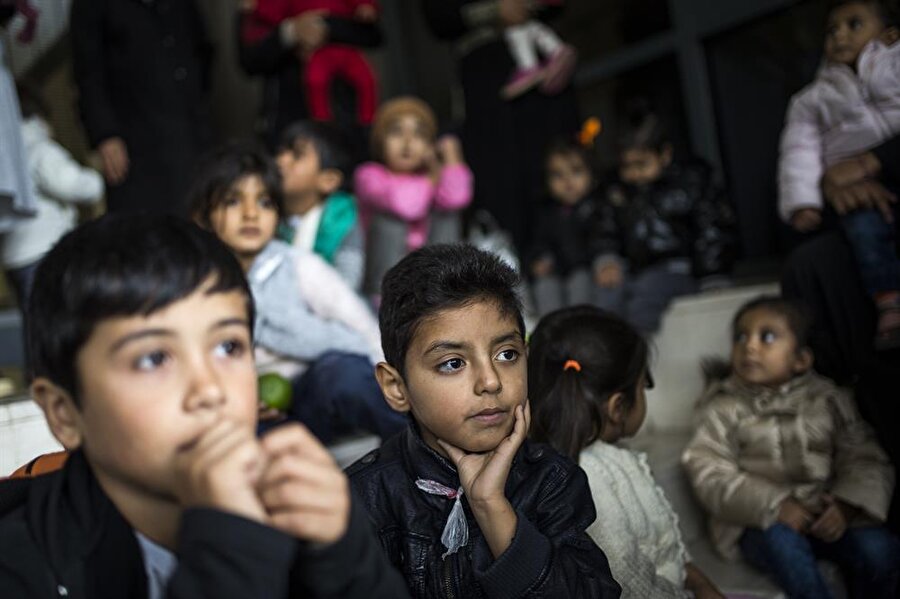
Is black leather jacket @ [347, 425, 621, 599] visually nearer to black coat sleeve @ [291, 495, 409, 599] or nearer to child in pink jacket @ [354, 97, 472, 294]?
black coat sleeve @ [291, 495, 409, 599]

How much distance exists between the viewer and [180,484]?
32.9 inches

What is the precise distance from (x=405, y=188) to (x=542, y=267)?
0.75 m

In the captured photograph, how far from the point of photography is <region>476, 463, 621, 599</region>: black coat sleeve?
1218 mm

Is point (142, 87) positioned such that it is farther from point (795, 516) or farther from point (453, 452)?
point (795, 516)

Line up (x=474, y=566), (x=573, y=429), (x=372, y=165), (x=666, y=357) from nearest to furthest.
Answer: (x=474, y=566) → (x=573, y=429) → (x=666, y=357) → (x=372, y=165)

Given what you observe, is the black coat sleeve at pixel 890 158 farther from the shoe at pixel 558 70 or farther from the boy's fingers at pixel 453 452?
the shoe at pixel 558 70

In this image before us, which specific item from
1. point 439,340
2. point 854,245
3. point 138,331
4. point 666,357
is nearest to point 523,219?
point 666,357

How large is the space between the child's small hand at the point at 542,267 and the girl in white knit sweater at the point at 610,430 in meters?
1.84

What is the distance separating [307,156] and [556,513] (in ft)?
7.27

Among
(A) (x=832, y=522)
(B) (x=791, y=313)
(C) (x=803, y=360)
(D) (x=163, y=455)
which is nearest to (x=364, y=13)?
(B) (x=791, y=313)

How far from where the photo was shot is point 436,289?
144 centimetres

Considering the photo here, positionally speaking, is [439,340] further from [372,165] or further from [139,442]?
[372,165]

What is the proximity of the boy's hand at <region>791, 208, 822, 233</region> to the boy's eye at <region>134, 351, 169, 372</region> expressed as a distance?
2258 mm

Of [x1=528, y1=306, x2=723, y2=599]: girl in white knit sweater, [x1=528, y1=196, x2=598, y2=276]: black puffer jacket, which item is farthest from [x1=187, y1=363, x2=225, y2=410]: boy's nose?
[x1=528, y1=196, x2=598, y2=276]: black puffer jacket
